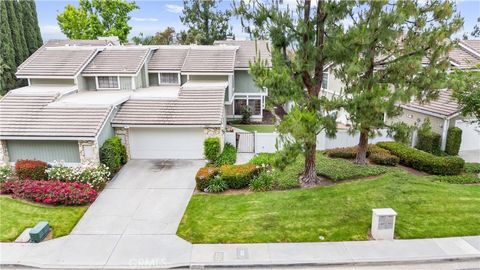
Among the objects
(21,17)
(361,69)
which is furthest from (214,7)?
(361,69)

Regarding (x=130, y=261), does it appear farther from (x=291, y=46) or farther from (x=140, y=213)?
(x=291, y=46)

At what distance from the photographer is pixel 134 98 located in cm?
2086

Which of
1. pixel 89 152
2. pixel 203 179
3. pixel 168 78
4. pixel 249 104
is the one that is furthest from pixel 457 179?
pixel 168 78

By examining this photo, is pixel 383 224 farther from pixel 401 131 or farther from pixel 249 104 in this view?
pixel 249 104

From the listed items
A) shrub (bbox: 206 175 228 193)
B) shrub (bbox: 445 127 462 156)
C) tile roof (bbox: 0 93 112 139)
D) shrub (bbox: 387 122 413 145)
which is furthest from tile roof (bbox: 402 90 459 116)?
tile roof (bbox: 0 93 112 139)

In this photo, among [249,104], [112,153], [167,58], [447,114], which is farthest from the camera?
[249,104]

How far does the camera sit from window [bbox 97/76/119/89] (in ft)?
79.6

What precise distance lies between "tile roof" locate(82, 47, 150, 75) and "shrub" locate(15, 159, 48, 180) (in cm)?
943

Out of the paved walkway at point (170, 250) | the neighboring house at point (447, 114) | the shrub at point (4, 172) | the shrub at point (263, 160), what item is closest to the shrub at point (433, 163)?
the neighboring house at point (447, 114)

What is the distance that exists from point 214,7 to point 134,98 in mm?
27959

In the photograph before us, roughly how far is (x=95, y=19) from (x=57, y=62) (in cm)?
2026

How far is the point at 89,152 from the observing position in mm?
17031

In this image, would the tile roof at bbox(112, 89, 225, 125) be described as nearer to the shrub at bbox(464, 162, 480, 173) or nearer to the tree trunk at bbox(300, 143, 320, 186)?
the tree trunk at bbox(300, 143, 320, 186)

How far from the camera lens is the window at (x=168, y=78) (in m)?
26.5
